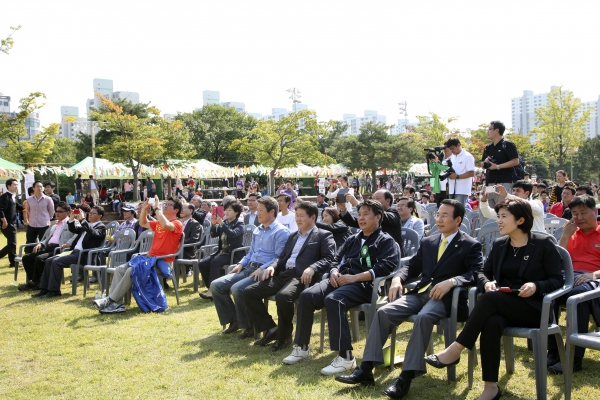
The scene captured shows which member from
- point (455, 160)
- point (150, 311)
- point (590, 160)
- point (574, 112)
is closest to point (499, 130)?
point (455, 160)

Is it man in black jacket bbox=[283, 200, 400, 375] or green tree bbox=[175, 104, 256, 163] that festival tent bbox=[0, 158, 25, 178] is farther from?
green tree bbox=[175, 104, 256, 163]

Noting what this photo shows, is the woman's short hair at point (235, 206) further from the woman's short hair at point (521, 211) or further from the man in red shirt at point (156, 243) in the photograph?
the woman's short hair at point (521, 211)

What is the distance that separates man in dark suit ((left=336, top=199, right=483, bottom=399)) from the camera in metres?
3.72

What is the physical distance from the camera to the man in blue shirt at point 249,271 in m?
5.55

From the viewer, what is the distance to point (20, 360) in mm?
5023

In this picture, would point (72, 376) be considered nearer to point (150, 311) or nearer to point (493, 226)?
point (150, 311)

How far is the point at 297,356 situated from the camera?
Answer: 466cm

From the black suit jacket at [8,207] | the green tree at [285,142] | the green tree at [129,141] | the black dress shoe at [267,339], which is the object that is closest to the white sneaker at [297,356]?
the black dress shoe at [267,339]

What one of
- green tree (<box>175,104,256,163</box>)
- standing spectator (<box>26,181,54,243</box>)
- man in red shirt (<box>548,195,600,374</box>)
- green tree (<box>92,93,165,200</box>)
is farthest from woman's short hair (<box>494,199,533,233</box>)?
green tree (<box>175,104,256,163</box>)

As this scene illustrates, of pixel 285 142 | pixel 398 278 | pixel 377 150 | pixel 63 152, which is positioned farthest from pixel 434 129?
pixel 63 152

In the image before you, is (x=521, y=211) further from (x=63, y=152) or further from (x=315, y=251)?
(x=63, y=152)

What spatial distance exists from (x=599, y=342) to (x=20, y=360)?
Result: 16.6 ft

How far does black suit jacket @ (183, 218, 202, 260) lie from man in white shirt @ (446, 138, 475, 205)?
4042mm

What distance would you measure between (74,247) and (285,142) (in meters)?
28.7
